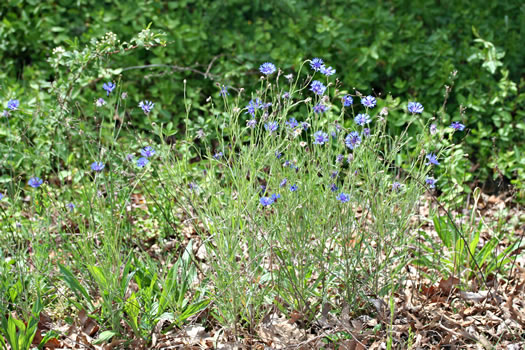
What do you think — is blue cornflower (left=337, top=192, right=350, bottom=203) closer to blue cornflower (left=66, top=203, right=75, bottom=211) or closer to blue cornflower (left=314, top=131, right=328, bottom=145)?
blue cornflower (left=314, top=131, right=328, bottom=145)

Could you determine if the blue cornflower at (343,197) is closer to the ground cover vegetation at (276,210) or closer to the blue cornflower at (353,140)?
the ground cover vegetation at (276,210)

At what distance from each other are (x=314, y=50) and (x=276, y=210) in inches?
86.8

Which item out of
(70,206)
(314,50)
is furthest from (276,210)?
(314,50)

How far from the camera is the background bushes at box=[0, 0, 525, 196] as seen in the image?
3.90 metres

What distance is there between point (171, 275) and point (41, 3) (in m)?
3.07

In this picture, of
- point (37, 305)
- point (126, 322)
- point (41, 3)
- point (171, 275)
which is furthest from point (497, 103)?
point (41, 3)

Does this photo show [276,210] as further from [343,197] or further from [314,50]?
[314,50]

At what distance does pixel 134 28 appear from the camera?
13.9 ft

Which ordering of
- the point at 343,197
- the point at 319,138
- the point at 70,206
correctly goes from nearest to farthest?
1. the point at 343,197
2. the point at 319,138
3. the point at 70,206

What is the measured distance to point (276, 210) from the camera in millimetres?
2336

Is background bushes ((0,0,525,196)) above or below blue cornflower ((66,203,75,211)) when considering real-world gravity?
above

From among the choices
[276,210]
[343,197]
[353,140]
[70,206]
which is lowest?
[70,206]

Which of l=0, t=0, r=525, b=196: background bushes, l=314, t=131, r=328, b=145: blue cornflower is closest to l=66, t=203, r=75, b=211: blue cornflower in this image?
l=0, t=0, r=525, b=196: background bushes

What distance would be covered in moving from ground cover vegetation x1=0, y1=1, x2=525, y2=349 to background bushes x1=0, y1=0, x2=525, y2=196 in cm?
2
